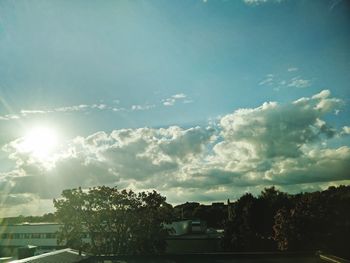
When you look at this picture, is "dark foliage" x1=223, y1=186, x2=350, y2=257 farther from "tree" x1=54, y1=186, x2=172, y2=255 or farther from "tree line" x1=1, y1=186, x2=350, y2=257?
"tree" x1=54, y1=186, x2=172, y2=255

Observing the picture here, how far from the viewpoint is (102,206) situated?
43031 millimetres

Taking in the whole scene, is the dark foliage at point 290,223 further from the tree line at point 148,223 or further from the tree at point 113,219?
the tree at point 113,219

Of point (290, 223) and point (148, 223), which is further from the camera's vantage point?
point (290, 223)

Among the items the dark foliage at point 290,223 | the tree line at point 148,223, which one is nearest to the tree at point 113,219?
the tree line at point 148,223

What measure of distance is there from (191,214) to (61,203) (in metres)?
94.6

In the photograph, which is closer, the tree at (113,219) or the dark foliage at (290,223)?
the tree at (113,219)

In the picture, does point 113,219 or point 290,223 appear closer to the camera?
point 113,219

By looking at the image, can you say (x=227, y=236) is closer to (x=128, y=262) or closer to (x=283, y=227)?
(x=283, y=227)

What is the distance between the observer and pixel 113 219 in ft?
139

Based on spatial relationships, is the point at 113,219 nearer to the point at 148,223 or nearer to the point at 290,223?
the point at 148,223

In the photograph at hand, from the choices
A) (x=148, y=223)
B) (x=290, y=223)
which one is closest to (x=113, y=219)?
(x=148, y=223)

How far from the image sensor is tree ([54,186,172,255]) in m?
41.5

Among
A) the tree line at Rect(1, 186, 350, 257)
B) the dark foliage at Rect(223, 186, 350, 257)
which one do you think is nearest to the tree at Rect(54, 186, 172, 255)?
the tree line at Rect(1, 186, 350, 257)

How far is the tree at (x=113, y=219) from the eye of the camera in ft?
136
